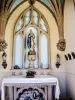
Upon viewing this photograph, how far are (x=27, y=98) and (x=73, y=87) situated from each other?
61.4 inches

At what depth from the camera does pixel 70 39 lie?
7004mm

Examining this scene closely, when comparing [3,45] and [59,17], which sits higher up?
[59,17]

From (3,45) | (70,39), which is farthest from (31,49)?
(70,39)

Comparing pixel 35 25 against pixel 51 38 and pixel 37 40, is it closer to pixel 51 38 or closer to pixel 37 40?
pixel 37 40

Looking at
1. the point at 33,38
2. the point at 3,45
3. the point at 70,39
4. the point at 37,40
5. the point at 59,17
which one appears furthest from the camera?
the point at 37,40

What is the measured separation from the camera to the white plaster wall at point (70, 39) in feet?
21.8

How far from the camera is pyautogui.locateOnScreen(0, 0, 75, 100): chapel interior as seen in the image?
7.44 metres

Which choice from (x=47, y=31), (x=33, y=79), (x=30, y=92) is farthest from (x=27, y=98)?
(x=47, y=31)

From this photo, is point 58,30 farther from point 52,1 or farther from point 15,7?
point 15,7

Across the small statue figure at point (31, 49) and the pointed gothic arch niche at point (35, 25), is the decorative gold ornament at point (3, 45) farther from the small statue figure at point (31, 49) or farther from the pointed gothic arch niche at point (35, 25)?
the small statue figure at point (31, 49)

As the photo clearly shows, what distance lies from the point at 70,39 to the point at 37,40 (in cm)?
146

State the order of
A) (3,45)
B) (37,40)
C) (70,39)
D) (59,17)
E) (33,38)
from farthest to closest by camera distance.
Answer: (37,40), (33,38), (59,17), (3,45), (70,39)

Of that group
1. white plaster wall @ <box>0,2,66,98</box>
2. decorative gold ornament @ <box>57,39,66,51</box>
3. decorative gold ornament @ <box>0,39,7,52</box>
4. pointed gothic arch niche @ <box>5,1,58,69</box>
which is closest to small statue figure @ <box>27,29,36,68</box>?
pointed gothic arch niche @ <box>5,1,58,69</box>

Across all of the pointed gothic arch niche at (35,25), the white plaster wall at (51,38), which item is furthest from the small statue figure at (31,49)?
the white plaster wall at (51,38)
